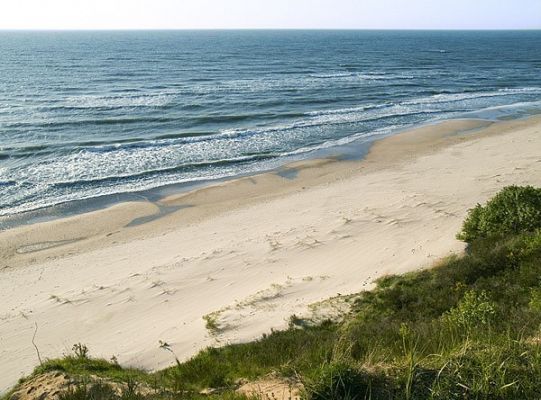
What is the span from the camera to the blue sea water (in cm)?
2372

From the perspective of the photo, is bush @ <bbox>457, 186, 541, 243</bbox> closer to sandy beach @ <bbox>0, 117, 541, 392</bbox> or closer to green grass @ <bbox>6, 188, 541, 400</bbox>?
green grass @ <bbox>6, 188, 541, 400</bbox>

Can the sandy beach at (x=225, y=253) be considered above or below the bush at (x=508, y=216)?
below

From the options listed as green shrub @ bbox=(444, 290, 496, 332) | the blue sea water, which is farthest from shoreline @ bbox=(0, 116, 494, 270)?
green shrub @ bbox=(444, 290, 496, 332)

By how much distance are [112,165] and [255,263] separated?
13.5 metres

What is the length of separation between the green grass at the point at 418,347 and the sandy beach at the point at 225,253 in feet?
3.98

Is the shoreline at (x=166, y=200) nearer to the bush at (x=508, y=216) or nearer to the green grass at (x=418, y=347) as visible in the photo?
the bush at (x=508, y=216)

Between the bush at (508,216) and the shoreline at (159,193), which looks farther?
the shoreline at (159,193)

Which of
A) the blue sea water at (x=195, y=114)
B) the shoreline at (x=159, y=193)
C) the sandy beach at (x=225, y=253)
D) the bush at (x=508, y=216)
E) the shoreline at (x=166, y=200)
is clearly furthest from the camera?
the blue sea water at (x=195, y=114)

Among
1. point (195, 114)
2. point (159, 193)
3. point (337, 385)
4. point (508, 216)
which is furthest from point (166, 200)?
point (337, 385)

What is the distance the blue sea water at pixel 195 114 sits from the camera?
23.7 meters

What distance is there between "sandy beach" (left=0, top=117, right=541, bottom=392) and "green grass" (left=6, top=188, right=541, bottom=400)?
1.21 m

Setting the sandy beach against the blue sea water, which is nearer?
the sandy beach

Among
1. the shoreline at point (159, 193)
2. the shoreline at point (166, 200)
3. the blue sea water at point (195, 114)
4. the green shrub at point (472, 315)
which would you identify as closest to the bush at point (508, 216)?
the green shrub at point (472, 315)

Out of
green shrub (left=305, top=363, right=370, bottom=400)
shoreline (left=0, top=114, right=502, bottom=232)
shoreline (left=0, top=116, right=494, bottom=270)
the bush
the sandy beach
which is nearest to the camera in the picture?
green shrub (left=305, top=363, right=370, bottom=400)
